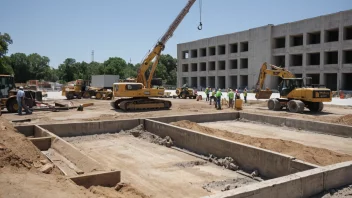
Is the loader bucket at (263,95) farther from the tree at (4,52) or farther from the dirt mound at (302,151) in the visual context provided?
the tree at (4,52)

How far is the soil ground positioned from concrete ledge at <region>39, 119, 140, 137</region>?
30.8 inches

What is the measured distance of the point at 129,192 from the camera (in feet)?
21.2

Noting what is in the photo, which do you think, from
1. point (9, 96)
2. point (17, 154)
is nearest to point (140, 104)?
point (9, 96)

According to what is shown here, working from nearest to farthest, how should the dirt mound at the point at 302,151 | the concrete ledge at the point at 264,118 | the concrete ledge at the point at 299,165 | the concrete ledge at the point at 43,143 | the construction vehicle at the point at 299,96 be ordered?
the concrete ledge at the point at 299,165, the dirt mound at the point at 302,151, the concrete ledge at the point at 43,143, the concrete ledge at the point at 264,118, the construction vehicle at the point at 299,96

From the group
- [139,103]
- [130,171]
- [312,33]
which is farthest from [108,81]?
[130,171]

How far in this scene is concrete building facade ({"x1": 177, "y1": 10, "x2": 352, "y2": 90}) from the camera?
43.1 meters

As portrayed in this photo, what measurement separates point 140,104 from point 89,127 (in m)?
8.18

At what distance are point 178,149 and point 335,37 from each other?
45.2 m

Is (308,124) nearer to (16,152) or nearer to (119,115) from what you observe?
(119,115)

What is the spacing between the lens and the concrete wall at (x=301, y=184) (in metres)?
5.38

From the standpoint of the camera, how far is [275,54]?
51281 millimetres

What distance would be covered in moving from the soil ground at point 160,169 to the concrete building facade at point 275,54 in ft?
126

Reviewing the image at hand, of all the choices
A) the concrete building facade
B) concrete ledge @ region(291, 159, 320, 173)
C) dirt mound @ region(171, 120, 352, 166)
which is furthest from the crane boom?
the concrete building facade

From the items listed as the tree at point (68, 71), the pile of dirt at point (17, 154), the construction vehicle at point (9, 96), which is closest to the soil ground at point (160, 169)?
the pile of dirt at point (17, 154)
